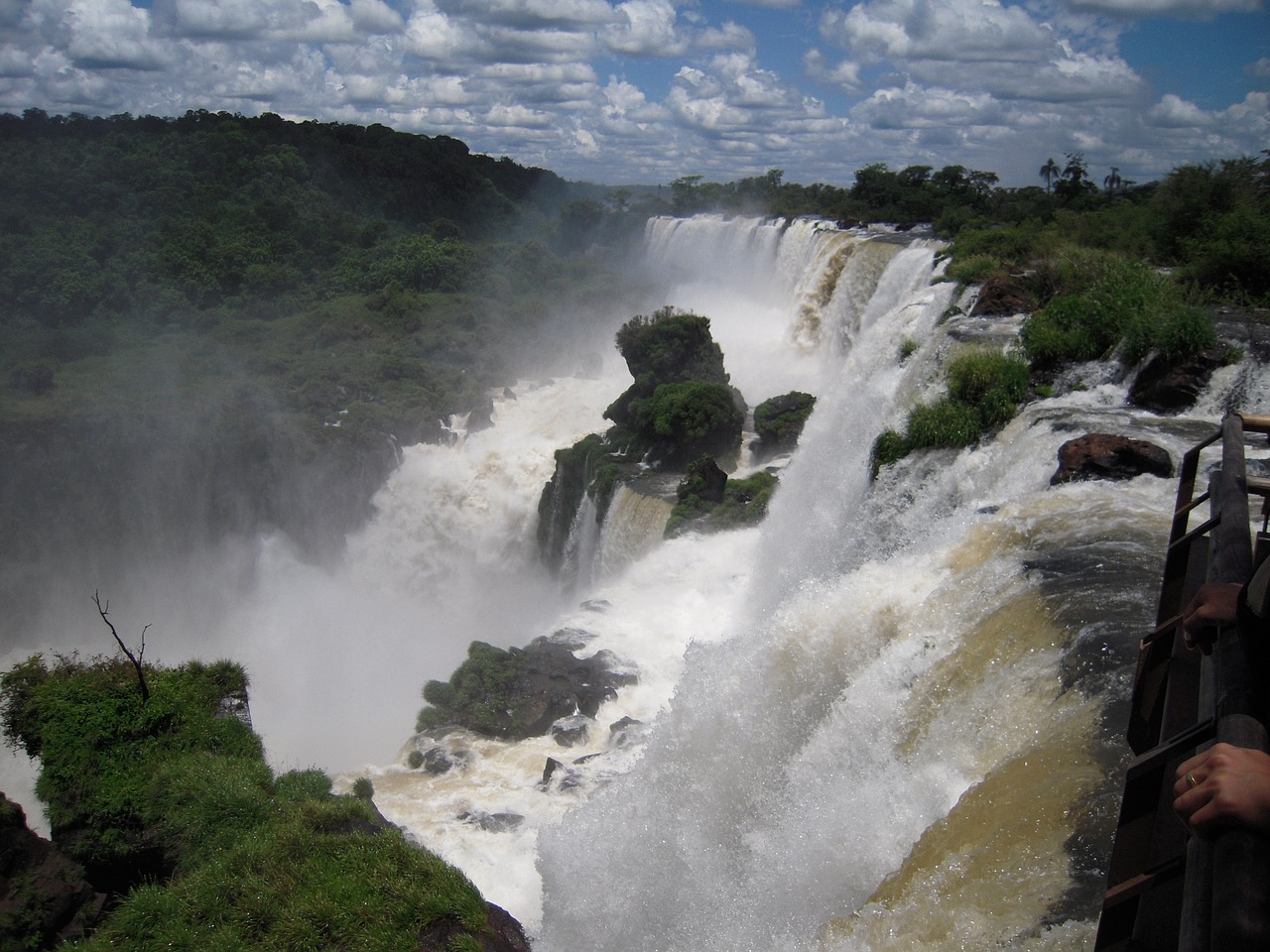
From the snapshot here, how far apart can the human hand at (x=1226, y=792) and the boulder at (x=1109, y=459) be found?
6.88m

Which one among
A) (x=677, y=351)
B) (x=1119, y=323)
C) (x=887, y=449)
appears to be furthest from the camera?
(x=677, y=351)

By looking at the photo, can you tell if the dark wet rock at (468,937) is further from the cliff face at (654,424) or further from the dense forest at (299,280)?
the cliff face at (654,424)

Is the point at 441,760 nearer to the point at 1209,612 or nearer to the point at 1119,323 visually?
the point at 1119,323

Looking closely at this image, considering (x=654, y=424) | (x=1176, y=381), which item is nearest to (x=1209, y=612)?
(x=1176, y=381)

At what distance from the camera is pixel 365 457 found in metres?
A: 29.4

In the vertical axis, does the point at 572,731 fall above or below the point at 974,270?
below

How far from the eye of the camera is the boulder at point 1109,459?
7859 millimetres

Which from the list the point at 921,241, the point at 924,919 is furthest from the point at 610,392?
the point at 924,919

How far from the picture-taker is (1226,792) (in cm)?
165

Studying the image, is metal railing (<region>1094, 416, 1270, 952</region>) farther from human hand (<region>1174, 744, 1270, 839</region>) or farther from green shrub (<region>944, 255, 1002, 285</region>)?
green shrub (<region>944, 255, 1002, 285</region>)

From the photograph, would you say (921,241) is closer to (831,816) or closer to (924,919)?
(831,816)

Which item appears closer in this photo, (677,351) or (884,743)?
(884,743)

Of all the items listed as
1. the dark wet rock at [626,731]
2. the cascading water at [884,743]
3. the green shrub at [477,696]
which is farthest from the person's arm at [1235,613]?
the green shrub at [477,696]

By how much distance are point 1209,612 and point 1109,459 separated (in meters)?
6.28
